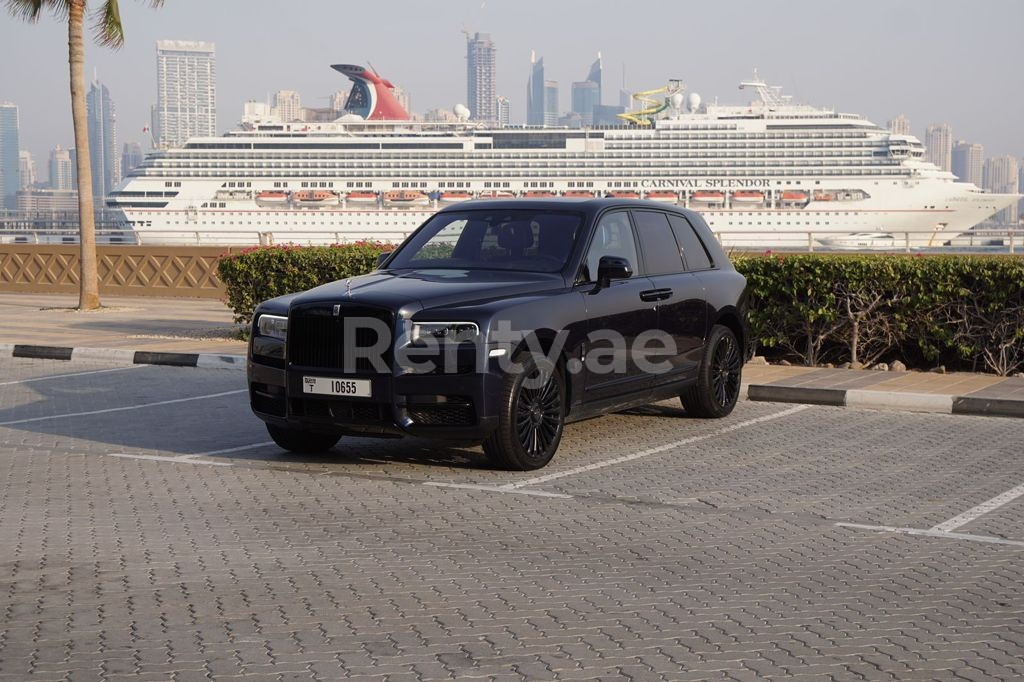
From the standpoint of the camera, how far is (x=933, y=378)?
11445 mm

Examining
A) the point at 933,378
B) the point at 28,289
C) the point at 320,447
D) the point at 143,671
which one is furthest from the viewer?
the point at 28,289

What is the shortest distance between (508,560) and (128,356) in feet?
31.3

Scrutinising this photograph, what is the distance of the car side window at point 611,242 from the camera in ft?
27.3

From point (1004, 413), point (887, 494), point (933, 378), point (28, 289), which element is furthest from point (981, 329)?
point (28, 289)

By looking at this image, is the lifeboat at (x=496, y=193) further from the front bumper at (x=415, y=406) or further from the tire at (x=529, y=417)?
the front bumper at (x=415, y=406)

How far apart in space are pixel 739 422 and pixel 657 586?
4780mm

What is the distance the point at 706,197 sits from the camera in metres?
70.8

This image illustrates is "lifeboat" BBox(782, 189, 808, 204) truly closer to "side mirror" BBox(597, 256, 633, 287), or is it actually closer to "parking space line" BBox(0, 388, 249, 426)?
"parking space line" BBox(0, 388, 249, 426)

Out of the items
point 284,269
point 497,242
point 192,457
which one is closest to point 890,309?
point 497,242

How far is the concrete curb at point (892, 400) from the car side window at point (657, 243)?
208 centimetres

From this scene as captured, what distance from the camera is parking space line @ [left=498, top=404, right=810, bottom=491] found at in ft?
24.2

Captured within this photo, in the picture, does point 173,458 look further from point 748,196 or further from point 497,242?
point 748,196

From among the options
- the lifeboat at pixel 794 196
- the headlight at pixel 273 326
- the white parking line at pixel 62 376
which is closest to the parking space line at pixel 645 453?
the headlight at pixel 273 326

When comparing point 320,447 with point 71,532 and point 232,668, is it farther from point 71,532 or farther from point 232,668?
point 232,668
